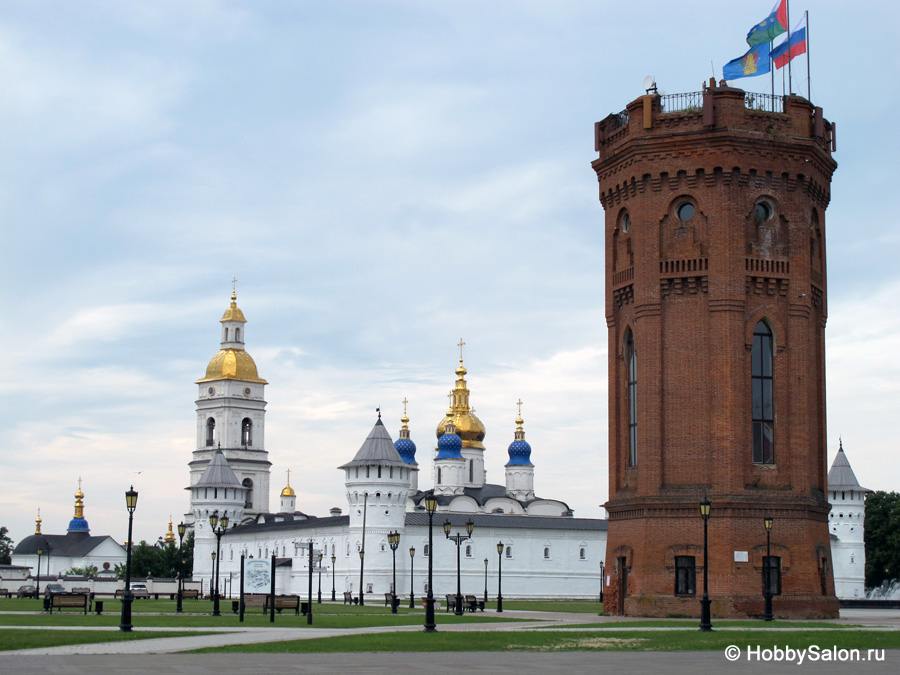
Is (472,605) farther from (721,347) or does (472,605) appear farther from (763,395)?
(721,347)

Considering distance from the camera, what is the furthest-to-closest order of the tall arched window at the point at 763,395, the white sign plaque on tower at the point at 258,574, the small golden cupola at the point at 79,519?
the small golden cupola at the point at 79,519
the white sign plaque on tower at the point at 258,574
the tall arched window at the point at 763,395

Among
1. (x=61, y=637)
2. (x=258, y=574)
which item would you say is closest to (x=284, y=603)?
(x=258, y=574)

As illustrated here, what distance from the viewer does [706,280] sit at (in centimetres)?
4438

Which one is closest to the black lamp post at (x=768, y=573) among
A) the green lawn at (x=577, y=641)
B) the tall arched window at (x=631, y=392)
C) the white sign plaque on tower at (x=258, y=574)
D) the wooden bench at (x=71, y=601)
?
the tall arched window at (x=631, y=392)

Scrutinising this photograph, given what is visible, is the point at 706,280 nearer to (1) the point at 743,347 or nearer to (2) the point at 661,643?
(1) the point at 743,347

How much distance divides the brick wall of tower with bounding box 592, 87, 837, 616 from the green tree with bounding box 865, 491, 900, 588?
59472 millimetres

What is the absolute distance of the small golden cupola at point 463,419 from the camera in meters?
126

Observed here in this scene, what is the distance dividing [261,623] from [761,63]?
2717 cm

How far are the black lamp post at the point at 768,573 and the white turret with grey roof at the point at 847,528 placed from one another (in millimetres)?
59066

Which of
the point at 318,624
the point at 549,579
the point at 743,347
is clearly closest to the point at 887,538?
the point at 549,579

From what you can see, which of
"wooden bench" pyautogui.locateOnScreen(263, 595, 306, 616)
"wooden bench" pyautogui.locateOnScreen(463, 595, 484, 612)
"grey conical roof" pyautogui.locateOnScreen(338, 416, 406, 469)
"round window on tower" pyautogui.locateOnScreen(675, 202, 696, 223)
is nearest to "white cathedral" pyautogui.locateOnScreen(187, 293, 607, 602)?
"grey conical roof" pyautogui.locateOnScreen(338, 416, 406, 469)

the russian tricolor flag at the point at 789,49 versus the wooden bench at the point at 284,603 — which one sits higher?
the russian tricolor flag at the point at 789,49

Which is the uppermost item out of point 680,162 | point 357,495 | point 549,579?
point 680,162

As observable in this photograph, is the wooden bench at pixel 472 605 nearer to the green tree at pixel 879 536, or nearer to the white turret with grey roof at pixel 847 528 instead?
the white turret with grey roof at pixel 847 528
